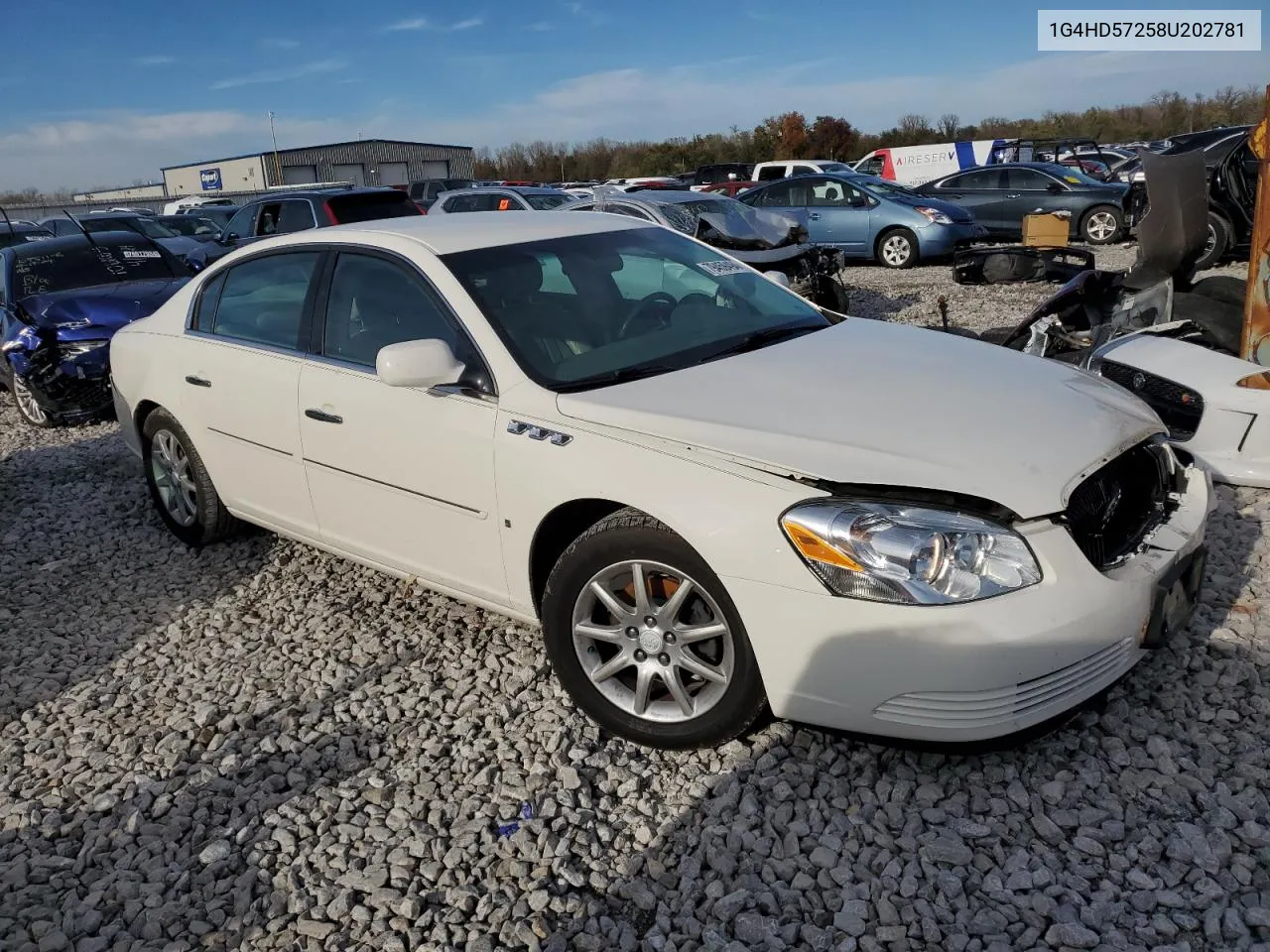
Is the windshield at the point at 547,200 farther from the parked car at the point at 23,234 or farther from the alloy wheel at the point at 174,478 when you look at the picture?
the alloy wheel at the point at 174,478

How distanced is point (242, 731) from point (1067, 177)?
1635 cm

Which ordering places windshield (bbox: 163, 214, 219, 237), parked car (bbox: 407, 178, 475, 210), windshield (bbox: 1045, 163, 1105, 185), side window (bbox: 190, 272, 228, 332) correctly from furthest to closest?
parked car (bbox: 407, 178, 475, 210), windshield (bbox: 163, 214, 219, 237), windshield (bbox: 1045, 163, 1105, 185), side window (bbox: 190, 272, 228, 332)

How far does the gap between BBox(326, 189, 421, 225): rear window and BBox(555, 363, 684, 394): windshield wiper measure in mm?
10053

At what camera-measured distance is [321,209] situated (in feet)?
40.9

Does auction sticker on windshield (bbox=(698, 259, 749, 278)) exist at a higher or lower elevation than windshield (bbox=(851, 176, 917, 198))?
lower

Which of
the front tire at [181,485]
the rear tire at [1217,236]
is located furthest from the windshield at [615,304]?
the rear tire at [1217,236]

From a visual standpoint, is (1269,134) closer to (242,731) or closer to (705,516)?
(705,516)

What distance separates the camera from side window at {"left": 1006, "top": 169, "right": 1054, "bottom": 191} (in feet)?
53.3

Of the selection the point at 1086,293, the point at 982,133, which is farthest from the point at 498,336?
the point at 982,133

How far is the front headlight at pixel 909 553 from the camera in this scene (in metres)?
2.51

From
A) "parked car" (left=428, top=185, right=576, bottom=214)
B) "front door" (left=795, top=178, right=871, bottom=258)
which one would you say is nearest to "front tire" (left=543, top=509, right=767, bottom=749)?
"parked car" (left=428, top=185, right=576, bottom=214)

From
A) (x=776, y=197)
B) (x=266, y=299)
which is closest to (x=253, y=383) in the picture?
(x=266, y=299)

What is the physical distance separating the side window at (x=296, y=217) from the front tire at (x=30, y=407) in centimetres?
511

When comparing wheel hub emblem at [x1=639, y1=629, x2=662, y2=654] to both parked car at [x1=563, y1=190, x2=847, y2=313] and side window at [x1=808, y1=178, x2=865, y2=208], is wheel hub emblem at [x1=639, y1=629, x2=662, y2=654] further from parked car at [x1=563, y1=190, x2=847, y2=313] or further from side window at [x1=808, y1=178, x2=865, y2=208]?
side window at [x1=808, y1=178, x2=865, y2=208]
